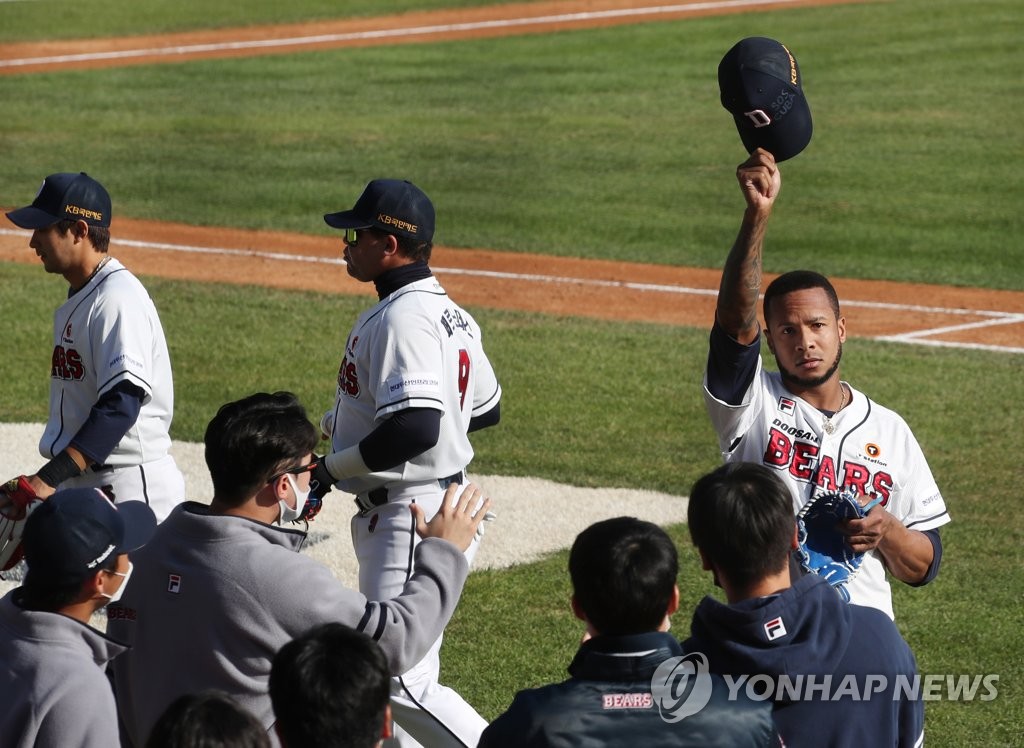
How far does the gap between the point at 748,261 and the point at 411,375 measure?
1232mm

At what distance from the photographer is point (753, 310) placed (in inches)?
167

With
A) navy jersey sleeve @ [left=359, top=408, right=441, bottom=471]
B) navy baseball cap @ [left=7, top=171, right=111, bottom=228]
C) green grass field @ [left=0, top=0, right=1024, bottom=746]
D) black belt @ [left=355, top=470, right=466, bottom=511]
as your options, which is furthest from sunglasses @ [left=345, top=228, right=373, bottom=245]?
green grass field @ [left=0, top=0, right=1024, bottom=746]

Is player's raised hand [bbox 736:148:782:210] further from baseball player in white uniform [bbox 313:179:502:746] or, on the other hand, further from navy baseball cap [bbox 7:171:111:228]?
navy baseball cap [bbox 7:171:111:228]

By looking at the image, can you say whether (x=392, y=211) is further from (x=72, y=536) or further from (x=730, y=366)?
(x=72, y=536)

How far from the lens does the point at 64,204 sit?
5566 millimetres

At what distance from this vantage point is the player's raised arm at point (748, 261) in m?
4.22

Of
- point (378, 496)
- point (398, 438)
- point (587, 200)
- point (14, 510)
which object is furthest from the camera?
point (587, 200)

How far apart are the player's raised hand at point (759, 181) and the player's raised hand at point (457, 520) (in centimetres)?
118

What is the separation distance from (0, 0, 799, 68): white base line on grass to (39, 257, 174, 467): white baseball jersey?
23315 mm

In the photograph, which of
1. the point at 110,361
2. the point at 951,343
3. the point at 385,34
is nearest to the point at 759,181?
the point at 110,361

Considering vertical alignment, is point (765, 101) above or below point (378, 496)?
above

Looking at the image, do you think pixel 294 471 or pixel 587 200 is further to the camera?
pixel 587 200

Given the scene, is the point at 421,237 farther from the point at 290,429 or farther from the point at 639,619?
the point at 639,619

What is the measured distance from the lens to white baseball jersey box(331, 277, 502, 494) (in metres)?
4.85
